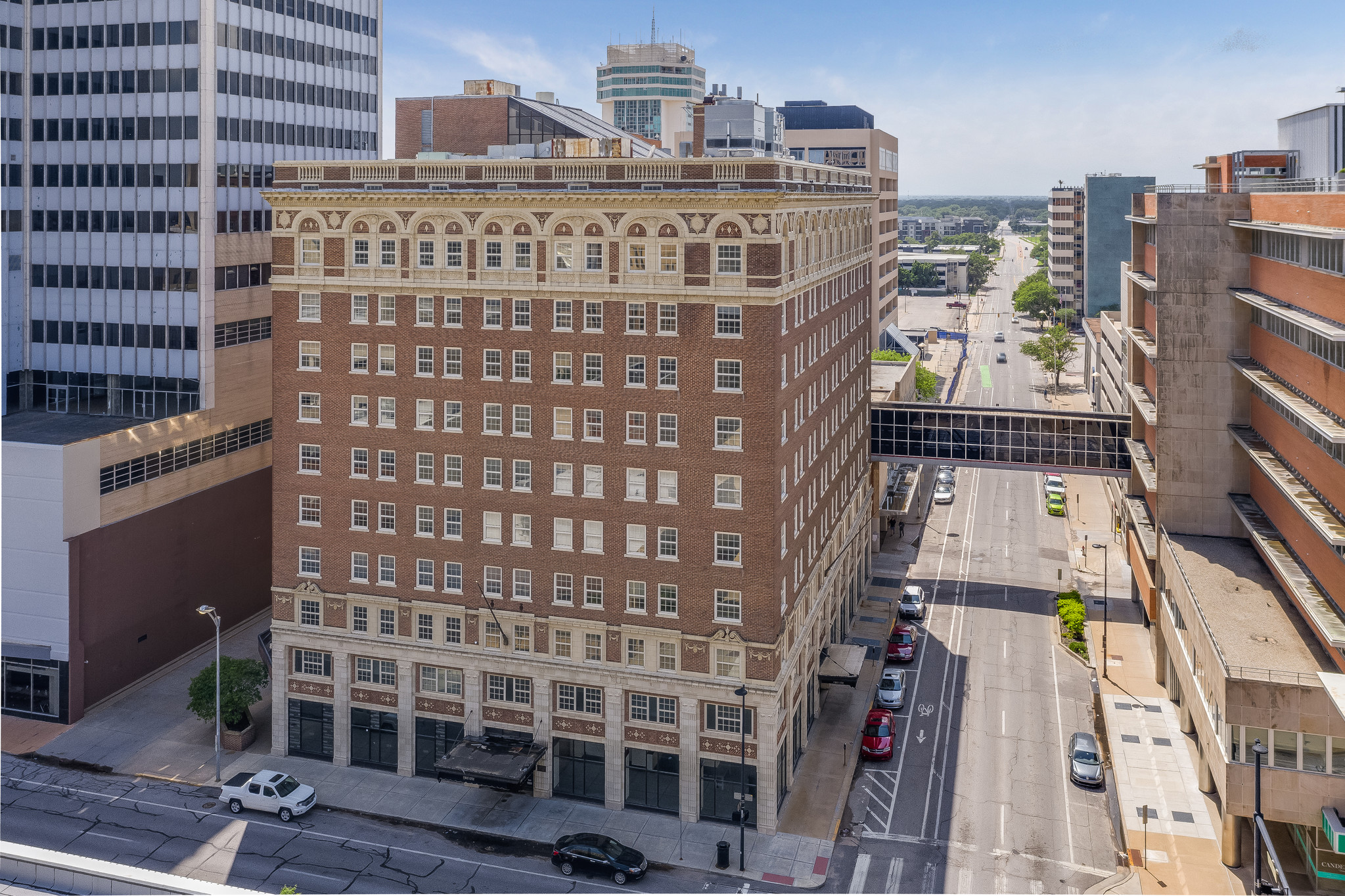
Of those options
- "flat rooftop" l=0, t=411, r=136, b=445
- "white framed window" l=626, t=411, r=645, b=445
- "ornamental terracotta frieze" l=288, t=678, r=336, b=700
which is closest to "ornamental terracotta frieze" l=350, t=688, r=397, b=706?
"ornamental terracotta frieze" l=288, t=678, r=336, b=700

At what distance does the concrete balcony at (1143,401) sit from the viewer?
248 ft

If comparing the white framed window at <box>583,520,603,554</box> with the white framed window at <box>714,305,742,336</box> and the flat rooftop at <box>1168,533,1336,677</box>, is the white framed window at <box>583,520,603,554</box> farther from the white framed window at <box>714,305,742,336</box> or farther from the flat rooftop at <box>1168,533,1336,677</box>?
the flat rooftop at <box>1168,533,1336,677</box>

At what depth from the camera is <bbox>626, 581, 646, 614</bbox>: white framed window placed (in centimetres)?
5856

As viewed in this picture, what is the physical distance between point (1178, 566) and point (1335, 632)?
45.5 feet

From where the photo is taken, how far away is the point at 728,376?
5703 centimetres

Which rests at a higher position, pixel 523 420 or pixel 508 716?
pixel 523 420

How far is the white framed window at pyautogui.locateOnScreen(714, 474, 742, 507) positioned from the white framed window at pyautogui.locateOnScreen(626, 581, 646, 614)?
589 centimetres

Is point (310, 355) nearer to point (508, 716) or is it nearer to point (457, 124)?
point (457, 124)

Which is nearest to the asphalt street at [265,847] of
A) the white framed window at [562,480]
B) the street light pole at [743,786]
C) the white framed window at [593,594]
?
the street light pole at [743,786]

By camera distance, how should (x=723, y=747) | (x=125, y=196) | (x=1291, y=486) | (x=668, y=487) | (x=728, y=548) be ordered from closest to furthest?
(x=1291, y=486) < (x=728, y=548) < (x=723, y=747) < (x=668, y=487) < (x=125, y=196)

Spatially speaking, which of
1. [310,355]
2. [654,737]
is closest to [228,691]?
[310,355]

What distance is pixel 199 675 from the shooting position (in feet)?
217

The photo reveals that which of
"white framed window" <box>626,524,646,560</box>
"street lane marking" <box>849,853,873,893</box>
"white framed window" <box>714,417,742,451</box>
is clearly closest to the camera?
"street lane marking" <box>849,853,873,893</box>

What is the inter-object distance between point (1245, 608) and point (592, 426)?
34.5 meters
